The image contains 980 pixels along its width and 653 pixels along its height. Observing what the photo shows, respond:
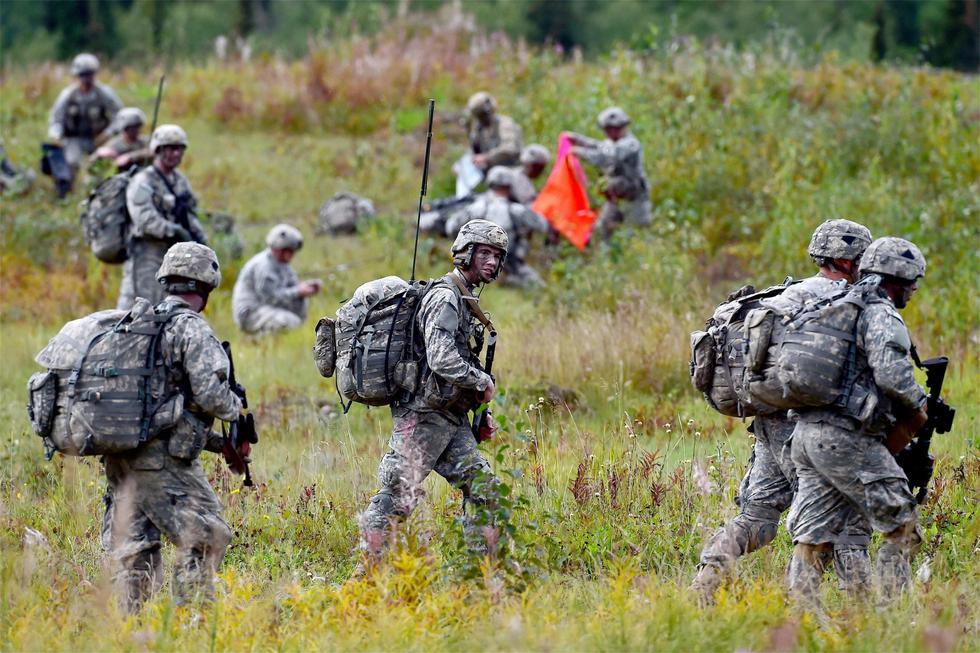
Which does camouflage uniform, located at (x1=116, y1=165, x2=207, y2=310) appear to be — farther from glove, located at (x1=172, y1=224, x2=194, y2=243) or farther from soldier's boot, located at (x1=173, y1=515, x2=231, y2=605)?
soldier's boot, located at (x1=173, y1=515, x2=231, y2=605)

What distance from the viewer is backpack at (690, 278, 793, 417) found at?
23.0 ft

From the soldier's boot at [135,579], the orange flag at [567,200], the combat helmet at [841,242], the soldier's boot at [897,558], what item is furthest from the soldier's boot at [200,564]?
the orange flag at [567,200]

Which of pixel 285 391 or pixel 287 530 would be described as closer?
pixel 287 530

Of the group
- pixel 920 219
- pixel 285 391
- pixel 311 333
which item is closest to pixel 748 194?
pixel 920 219

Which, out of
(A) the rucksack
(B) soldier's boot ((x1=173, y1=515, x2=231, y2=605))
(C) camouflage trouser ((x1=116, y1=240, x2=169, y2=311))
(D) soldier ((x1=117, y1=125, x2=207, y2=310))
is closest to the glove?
(D) soldier ((x1=117, y1=125, x2=207, y2=310))

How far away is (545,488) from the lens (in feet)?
28.0

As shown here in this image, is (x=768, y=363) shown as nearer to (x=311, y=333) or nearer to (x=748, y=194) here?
(x=311, y=333)

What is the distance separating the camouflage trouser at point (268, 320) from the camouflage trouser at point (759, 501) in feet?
23.6

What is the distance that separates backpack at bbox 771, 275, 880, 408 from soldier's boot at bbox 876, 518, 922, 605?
0.70 m

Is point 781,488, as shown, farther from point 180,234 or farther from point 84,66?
point 84,66

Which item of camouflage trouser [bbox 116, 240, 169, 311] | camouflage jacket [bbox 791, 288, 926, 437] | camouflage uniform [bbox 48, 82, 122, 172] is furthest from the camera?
camouflage uniform [bbox 48, 82, 122, 172]

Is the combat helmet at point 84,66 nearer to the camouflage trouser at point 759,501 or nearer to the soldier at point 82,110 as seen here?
the soldier at point 82,110

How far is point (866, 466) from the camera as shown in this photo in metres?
6.52

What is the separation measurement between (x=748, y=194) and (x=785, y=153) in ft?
2.22
